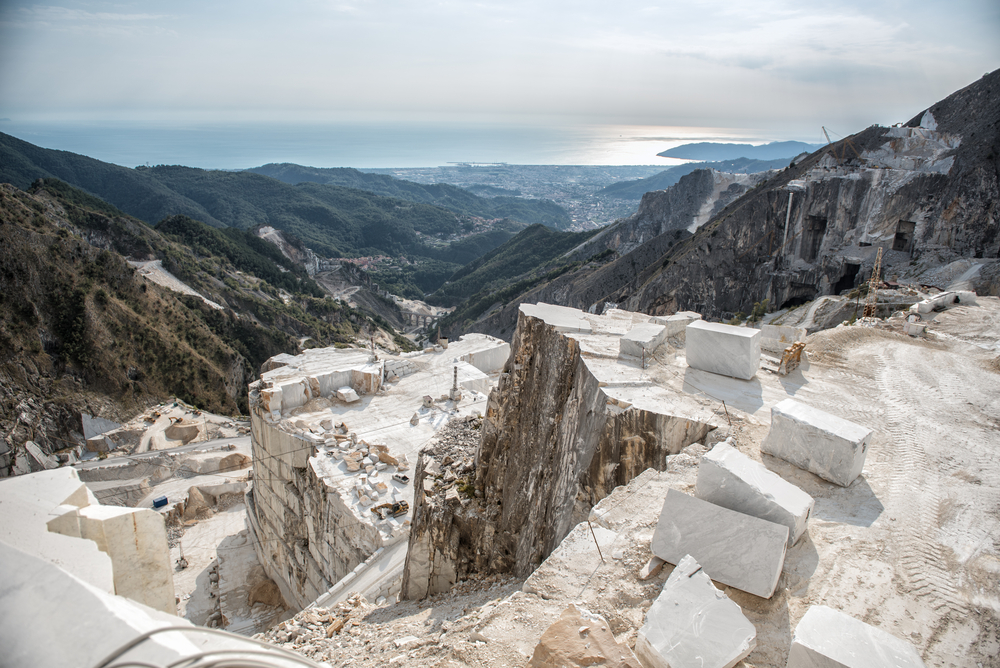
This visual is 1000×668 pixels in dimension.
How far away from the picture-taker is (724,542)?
379 cm

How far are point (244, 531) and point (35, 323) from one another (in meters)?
23.1

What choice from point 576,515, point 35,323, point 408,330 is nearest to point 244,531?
point 576,515

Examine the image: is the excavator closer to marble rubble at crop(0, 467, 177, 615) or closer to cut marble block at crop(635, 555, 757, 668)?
marble rubble at crop(0, 467, 177, 615)

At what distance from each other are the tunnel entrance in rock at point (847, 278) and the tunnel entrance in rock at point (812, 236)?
133 inches

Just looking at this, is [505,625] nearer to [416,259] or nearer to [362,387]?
[362,387]

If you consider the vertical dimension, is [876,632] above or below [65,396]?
above

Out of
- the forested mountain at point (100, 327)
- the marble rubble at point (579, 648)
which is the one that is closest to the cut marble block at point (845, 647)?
the marble rubble at point (579, 648)

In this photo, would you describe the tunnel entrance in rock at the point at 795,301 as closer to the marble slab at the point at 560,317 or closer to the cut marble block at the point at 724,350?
the marble slab at the point at 560,317

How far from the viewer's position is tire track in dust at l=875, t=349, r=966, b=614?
12.1 feet

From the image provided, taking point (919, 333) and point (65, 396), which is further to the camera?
point (65, 396)

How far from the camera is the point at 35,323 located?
30188 millimetres

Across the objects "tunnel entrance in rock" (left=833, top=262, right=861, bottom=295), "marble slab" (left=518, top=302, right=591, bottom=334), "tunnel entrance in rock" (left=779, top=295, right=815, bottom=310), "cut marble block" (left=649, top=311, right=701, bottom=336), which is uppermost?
"marble slab" (left=518, top=302, right=591, bottom=334)

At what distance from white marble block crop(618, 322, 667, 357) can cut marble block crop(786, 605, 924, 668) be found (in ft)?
17.1

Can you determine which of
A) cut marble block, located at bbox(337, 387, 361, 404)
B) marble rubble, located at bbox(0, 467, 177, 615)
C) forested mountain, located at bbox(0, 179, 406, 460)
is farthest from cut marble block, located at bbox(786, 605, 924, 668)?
forested mountain, located at bbox(0, 179, 406, 460)
